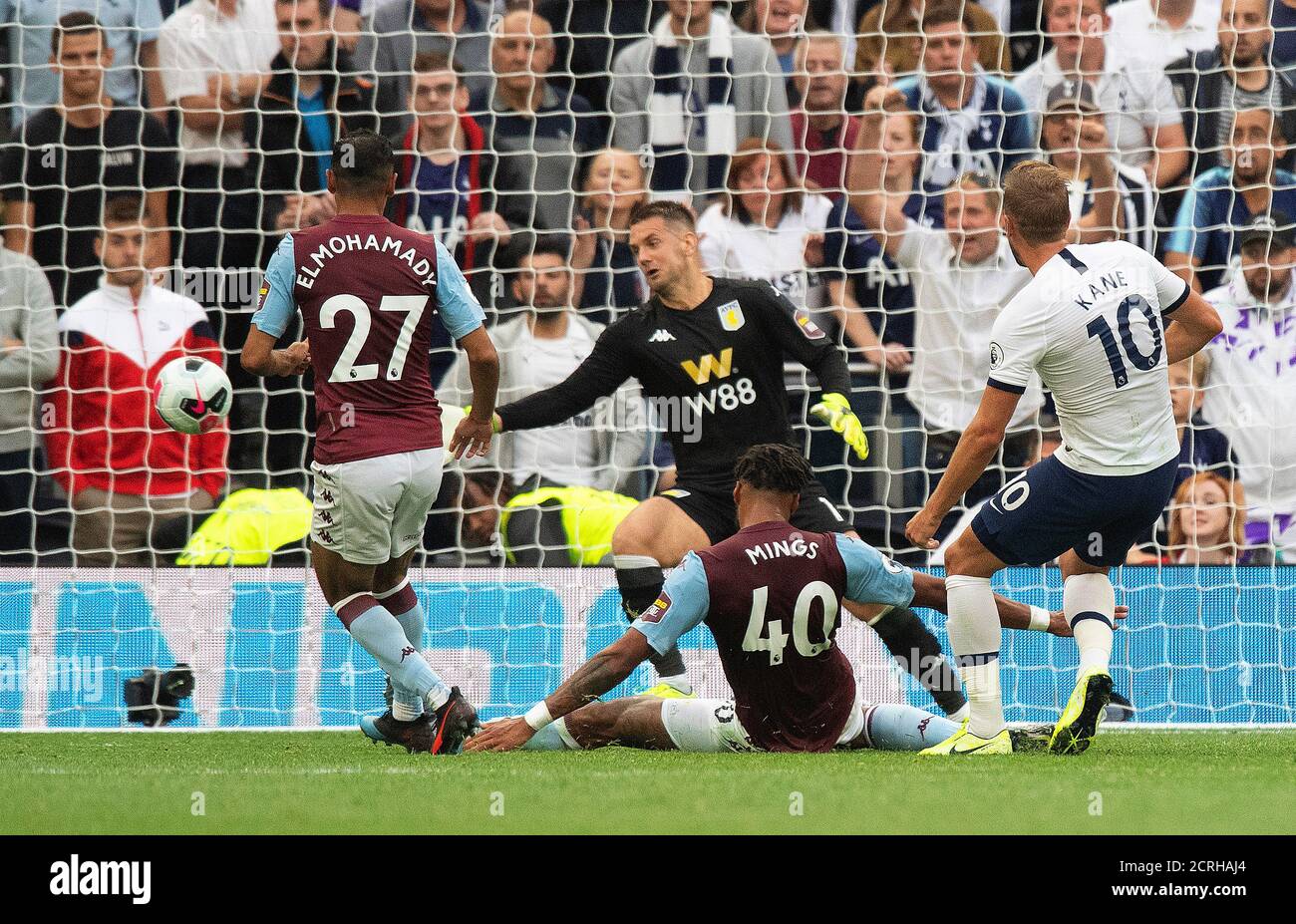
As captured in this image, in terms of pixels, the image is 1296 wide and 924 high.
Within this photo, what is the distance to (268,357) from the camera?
5.29m

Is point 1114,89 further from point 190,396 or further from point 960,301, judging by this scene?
point 190,396

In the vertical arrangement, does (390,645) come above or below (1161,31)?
below

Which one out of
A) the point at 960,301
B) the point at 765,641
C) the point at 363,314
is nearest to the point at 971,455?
the point at 765,641

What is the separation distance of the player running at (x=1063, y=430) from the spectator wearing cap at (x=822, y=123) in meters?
3.89

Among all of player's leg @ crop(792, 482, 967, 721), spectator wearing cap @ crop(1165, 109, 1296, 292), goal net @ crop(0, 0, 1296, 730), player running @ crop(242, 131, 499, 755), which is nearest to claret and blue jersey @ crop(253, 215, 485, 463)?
player running @ crop(242, 131, 499, 755)

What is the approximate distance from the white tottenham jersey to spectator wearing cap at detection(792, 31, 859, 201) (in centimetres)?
395

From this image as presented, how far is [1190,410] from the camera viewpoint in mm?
8047

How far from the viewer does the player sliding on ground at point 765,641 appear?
16.0 feet

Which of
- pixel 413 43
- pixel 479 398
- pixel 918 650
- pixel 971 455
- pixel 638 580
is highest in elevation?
pixel 413 43

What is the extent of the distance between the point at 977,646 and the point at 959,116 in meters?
4.48

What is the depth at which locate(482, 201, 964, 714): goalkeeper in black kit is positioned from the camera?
6.06 m

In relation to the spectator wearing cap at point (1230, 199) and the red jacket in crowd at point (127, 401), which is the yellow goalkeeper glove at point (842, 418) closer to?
the spectator wearing cap at point (1230, 199)

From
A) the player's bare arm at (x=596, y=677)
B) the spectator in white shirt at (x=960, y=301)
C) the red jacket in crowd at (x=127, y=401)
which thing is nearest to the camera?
the player's bare arm at (x=596, y=677)

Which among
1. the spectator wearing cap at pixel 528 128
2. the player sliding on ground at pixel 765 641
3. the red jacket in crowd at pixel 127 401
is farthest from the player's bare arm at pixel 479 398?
the spectator wearing cap at pixel 528 128
